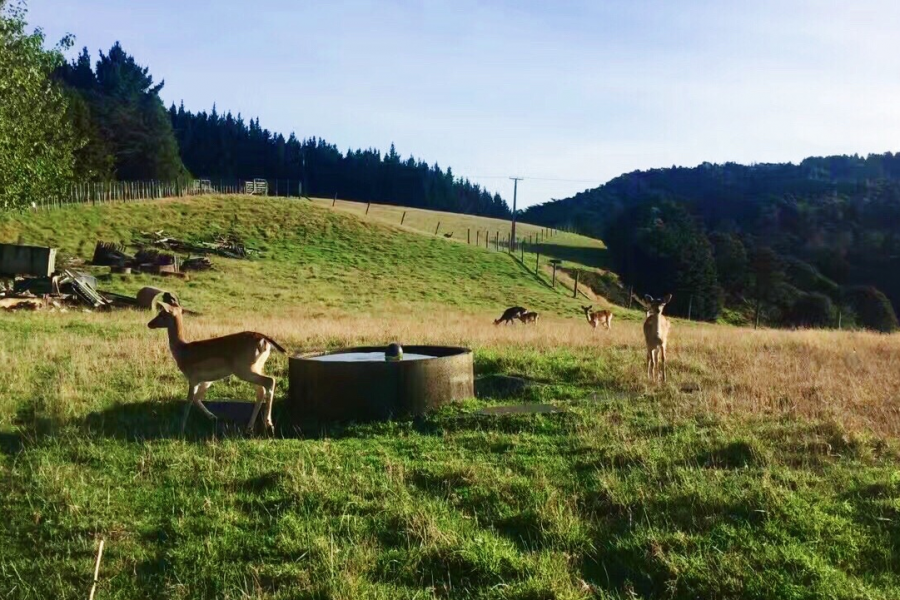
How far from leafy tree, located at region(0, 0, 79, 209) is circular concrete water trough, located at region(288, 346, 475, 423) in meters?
20.4

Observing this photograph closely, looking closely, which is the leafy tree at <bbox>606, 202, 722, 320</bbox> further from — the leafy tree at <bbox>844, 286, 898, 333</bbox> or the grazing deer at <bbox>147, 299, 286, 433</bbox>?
the grazing deer at <bbox>147, 299, 286, 433</bbox>

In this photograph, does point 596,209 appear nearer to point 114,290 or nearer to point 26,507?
point 114,290

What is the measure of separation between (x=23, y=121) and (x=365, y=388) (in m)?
24.1

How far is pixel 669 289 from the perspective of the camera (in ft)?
299

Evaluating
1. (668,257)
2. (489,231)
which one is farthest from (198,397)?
(489,231)

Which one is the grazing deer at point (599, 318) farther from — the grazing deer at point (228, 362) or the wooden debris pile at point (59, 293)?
the grazing deer at point (228, 362)

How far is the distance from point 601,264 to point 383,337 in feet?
274

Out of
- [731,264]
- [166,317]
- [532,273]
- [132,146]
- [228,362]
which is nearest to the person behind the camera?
[228,362]

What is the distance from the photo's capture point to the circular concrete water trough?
10641 millimetres

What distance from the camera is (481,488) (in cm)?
739

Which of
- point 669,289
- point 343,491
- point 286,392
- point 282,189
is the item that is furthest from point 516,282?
point 282,189

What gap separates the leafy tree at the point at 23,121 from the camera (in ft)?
88.6

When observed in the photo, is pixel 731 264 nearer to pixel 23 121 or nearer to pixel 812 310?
pixel 812 310

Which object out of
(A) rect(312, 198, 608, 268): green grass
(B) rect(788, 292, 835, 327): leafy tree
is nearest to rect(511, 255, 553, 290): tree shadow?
(A) rect(312, 198, 608, 268): green grass
